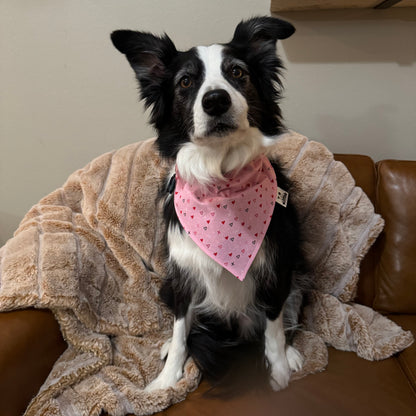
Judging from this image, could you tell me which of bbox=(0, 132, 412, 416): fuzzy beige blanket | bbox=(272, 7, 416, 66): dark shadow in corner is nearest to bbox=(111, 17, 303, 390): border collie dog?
bbox=(0, 132, 412, 416): fuzzy beige blanket

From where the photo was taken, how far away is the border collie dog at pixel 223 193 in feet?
3.70

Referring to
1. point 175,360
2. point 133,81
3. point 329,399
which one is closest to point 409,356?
point 329,399

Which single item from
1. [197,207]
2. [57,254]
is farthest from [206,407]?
[57,254]

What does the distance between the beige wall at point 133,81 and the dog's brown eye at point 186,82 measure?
2.33ft

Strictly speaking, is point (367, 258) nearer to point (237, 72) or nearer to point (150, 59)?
point (237, 72)

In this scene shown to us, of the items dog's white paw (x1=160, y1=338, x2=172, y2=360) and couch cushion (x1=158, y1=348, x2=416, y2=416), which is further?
dog's white paw (x1=160, y1=338, x2=172, y2=360)

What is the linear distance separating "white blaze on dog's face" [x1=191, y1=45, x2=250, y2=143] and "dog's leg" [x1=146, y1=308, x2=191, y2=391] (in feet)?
2.23

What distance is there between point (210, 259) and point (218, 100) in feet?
1.71

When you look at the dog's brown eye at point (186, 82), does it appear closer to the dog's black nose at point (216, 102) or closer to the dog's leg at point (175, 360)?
the dog's black nose at point (216, 102)

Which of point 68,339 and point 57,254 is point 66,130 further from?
point 68,339

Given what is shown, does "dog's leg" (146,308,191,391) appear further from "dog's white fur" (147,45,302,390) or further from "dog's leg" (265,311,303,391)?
"dog's leg" (265,311,303,391)

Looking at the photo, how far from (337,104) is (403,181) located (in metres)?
0.50

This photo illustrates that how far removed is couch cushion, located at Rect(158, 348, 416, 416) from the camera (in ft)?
3.62

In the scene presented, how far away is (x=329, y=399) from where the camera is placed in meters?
1.15
